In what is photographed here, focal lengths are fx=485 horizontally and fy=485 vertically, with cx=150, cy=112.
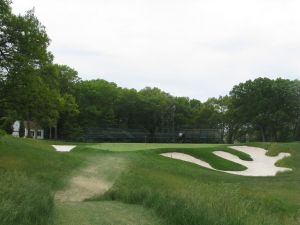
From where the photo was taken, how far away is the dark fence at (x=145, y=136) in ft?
247

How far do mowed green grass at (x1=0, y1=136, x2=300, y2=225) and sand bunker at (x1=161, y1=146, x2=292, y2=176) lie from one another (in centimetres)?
Result: 608

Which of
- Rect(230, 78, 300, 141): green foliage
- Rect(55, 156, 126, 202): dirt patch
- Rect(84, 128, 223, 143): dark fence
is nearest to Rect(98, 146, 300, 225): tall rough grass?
Rect(55, 156, 126, 202): dirt patch

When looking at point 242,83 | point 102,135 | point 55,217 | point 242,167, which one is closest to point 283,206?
point 55,217

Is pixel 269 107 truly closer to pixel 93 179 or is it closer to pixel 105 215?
pixel 93 179

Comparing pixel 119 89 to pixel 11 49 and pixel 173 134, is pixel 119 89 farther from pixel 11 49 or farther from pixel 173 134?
pixel 11 49

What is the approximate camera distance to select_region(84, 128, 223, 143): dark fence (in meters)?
75.2

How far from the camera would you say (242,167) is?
3581 cm

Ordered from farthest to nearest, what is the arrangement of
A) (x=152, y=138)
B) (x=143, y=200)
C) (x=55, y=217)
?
(x=152, y=138) < (x=143, y=200) < (x=55, y=217)

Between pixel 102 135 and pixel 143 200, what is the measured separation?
6147 cm

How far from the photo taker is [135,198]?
14875 mm

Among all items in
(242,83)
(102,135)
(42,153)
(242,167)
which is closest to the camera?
(42,153)

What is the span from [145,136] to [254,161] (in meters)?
40.6

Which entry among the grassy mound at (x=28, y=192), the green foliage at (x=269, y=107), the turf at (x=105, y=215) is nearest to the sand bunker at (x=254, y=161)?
the grassy mound at (x=28, y=192)

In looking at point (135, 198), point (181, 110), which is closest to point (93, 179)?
point (135, 198)
